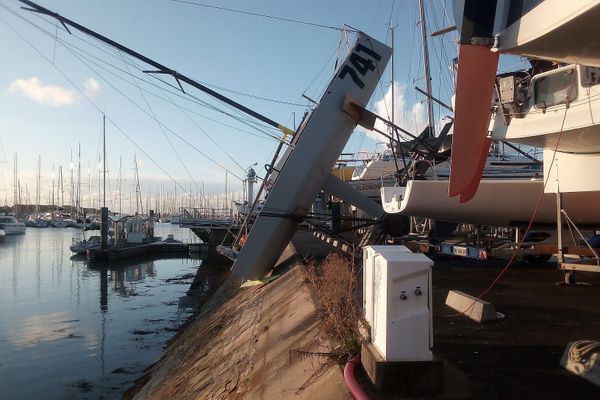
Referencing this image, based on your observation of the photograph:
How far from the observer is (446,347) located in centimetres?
573

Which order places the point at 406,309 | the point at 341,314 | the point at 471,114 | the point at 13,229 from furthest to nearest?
the point at 13,229, the point at 471,114, the point at 341,314, the point at 406,309

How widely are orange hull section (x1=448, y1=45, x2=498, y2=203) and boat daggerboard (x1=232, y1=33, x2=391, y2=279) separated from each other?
583cm

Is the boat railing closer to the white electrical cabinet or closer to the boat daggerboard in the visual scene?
the boat daggerboard

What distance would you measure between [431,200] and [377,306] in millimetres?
8710

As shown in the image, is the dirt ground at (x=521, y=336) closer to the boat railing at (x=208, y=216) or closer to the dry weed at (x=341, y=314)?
the dry weed at (x=341, y=314)

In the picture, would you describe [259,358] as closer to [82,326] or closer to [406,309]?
[406,309]

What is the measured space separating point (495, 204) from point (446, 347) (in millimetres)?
7500

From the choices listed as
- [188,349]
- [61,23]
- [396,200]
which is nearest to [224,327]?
[188,349]

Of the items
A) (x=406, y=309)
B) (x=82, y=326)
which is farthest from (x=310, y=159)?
(x=82, y=326)

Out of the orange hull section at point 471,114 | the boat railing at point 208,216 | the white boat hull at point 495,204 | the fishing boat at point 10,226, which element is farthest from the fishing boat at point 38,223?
the orange hull section at point 471,114

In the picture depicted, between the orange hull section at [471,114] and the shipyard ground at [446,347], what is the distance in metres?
1.97

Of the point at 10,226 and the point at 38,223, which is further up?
the point at 10,226

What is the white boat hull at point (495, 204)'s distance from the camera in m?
12.2

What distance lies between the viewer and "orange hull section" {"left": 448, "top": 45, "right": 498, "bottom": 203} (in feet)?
20.9
